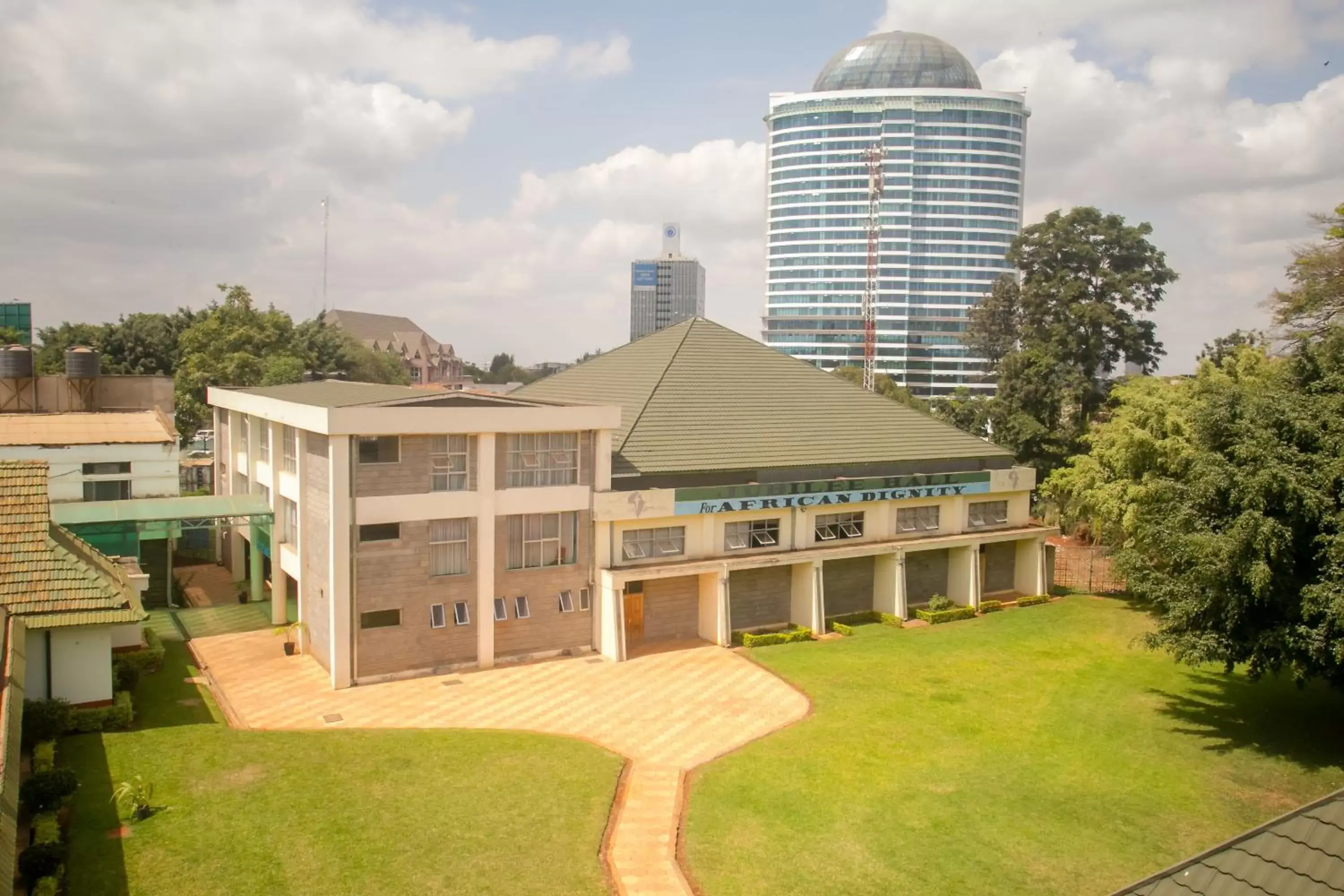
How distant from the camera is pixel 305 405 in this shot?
2936 centimetres

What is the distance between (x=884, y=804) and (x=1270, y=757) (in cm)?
1076

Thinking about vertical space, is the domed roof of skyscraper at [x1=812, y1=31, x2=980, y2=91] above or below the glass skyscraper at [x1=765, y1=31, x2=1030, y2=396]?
above

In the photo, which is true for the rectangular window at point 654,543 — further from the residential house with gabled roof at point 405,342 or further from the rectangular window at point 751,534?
the residential house with gabled roof at point 405,342

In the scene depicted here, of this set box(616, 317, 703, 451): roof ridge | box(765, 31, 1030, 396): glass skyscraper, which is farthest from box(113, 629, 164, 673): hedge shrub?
box(765, 31, 1030, 396): glass skyscraper

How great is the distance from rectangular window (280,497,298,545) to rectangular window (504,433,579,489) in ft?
26.5

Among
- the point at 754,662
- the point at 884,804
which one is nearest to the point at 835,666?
the point at 754,662

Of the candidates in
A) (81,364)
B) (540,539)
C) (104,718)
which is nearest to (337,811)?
(104,718)

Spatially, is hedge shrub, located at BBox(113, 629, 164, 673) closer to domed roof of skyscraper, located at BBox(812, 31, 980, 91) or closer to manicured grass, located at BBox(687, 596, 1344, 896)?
manicured grass, located at BBox(687, 596, 1344, 896)

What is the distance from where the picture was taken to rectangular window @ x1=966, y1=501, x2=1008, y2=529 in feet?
134

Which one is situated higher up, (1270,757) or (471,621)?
(471,621)

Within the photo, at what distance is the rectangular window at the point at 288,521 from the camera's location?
109ft

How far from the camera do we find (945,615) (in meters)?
37.7

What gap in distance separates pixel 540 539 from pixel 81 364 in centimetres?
3241

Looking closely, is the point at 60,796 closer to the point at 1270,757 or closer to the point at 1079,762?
the point at 1079,762
